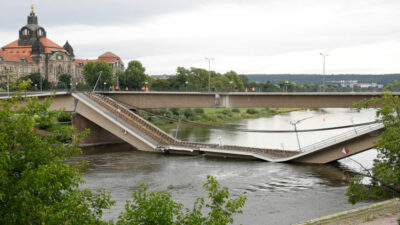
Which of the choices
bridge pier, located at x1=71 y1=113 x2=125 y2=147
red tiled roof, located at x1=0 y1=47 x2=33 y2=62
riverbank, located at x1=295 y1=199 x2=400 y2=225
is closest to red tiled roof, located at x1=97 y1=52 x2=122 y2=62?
red tiled roof, located at x1=0 y1=47 x2=33 y2=62

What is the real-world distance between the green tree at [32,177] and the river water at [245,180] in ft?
46.0

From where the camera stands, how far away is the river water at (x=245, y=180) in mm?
31328

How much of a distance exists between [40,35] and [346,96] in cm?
11364

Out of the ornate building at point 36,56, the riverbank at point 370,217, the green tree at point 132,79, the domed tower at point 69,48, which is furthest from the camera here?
the domed tower at point 69,48

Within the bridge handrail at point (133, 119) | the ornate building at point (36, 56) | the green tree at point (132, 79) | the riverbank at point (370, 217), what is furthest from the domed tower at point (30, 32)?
the riverbank at point (370, 217)

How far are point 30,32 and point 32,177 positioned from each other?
455 ft

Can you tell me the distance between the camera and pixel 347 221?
80.7 ft

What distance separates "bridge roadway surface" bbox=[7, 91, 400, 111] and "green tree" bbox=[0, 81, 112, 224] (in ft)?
132

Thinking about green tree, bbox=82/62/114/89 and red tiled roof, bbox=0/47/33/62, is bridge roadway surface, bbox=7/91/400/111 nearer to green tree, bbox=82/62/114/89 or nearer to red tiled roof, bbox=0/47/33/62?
green tree, bbox=82/62/114/89

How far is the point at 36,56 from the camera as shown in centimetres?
13462

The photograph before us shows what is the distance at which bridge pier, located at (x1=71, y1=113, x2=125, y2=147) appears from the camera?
61.6 meters

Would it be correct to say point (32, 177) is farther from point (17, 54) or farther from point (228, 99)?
point (17, 54)

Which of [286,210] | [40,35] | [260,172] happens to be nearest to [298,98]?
[260,172]

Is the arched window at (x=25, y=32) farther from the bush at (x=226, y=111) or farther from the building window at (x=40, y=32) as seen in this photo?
the bush at (x=226, y=111)
